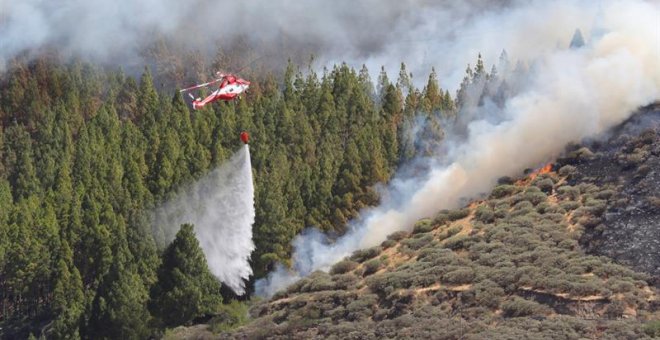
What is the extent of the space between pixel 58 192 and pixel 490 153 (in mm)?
38992

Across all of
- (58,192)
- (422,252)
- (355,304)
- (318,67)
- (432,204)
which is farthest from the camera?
(318,67)

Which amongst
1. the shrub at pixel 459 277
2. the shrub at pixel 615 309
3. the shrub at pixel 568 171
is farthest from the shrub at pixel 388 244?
the shrub at pixel 615 309

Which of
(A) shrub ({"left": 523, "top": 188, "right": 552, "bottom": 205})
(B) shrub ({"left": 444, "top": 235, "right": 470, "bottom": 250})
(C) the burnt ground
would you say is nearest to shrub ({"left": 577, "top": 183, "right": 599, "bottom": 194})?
(C) the burnt ground

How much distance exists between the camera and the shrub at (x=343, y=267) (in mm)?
87938

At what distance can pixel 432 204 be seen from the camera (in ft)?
326

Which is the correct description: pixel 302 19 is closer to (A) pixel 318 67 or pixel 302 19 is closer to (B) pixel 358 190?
(A) pixel 318 67

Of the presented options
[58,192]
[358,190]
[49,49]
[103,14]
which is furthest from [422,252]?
[103,14]

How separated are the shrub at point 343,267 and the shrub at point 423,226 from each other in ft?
25.0

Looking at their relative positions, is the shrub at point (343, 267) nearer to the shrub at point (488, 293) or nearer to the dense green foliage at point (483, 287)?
the dense green foliage at point (483, 287)

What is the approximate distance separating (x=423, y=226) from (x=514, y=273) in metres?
18.4

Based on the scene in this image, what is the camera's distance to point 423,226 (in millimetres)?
94000

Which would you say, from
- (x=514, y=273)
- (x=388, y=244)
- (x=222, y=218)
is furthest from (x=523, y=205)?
(x=222, y=218)

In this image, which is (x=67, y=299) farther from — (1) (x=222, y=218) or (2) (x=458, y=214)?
→ (2) (x=458, y=214)

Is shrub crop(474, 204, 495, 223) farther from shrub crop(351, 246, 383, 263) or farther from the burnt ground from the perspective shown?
shrub crop(351, 246, 383, 263)
